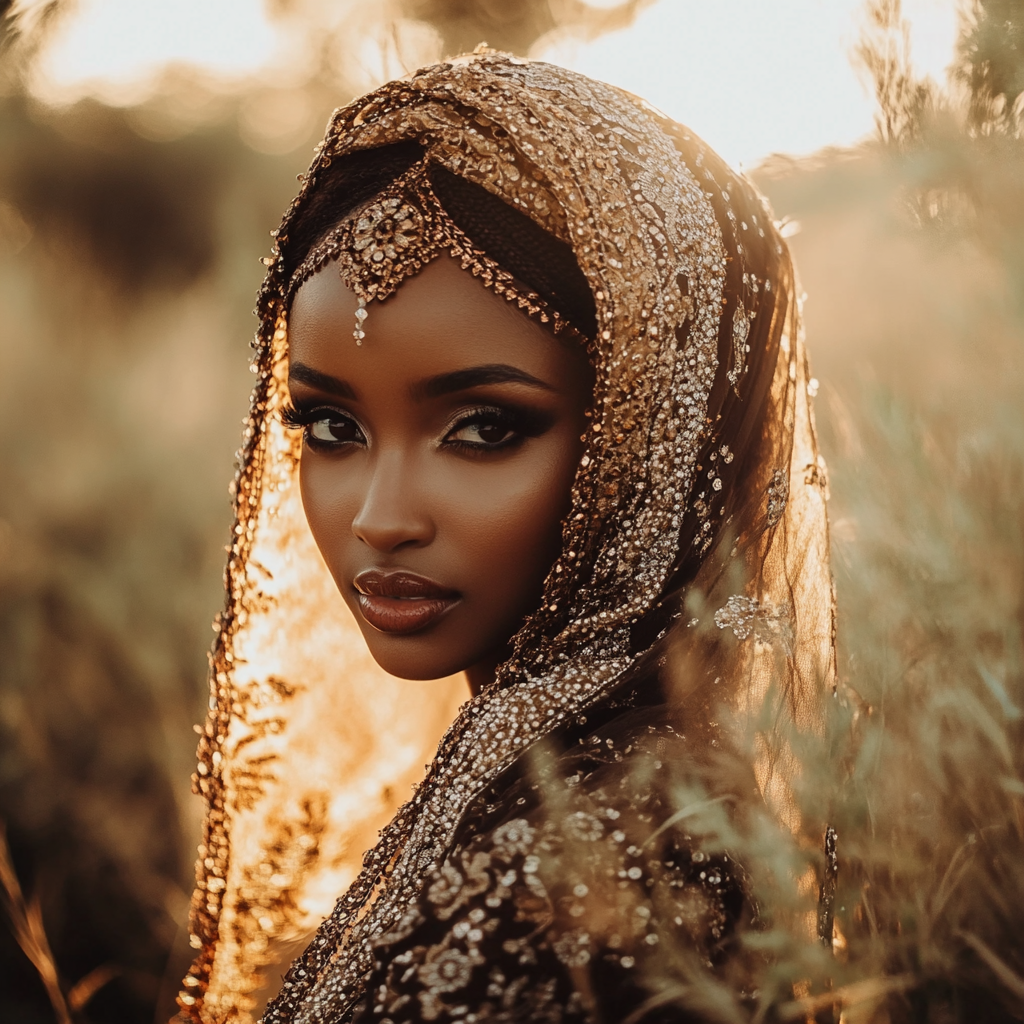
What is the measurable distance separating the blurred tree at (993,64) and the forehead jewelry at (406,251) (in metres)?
0.70

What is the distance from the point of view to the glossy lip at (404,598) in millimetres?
1451

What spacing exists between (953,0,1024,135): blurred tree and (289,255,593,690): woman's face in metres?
0.71

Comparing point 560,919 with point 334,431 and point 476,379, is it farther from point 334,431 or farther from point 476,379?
point 334,431

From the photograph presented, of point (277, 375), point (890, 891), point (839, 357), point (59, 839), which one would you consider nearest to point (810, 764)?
point (890, 891)

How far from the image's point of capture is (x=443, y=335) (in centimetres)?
137

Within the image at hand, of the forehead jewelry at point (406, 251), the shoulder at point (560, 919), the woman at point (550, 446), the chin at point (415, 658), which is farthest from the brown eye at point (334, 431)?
the shoulder at point (560, 919)

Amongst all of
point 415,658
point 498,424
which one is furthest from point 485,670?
point 498,424

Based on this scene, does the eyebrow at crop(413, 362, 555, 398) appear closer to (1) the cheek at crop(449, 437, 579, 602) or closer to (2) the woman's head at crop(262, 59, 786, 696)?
(2) the woman's head at crop(262, 59, 786, 696)

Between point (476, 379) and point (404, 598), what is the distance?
380mm

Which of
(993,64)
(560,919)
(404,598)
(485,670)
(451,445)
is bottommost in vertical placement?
(560,919)

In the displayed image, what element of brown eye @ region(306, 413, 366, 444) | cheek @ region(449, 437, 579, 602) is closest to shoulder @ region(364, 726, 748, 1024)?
cheek @ region(449, 437, 579, 602)

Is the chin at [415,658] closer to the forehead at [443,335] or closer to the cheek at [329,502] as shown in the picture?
the cheek at [329,502]

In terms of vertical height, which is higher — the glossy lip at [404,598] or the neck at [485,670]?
the glossy lip at [404,598]

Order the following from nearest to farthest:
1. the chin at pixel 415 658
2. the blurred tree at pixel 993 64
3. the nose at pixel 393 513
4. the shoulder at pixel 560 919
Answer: the shoulder at pixel 560 919
the blurred tree at pixel 993 64
the nose at pixel 393 513
the chin at pixel 415 658
